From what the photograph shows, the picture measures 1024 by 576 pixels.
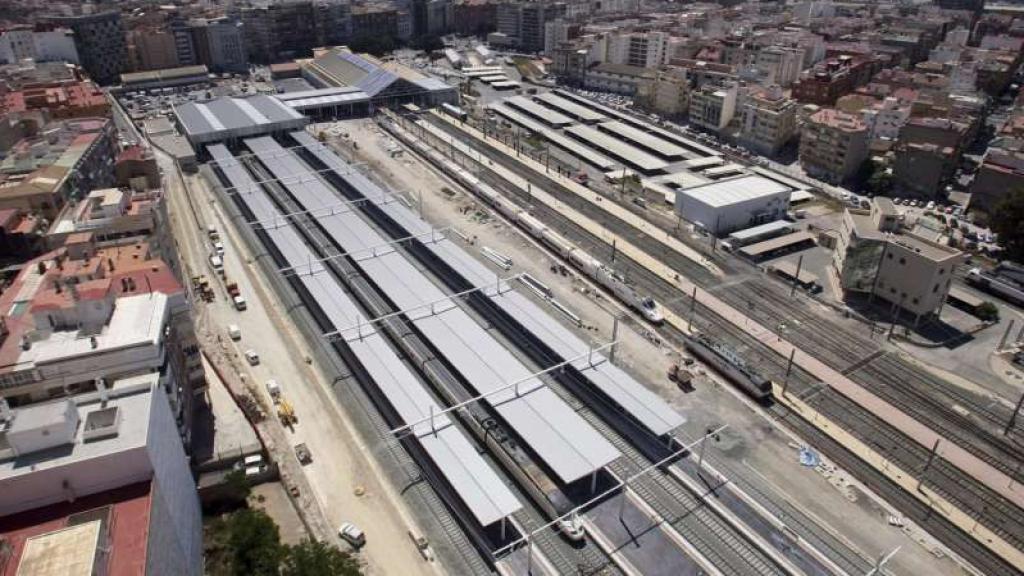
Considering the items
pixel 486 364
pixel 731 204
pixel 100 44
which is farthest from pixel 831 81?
pixel 100 44

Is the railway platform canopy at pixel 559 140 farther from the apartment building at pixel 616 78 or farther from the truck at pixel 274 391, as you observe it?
the truck at pixel 274 391

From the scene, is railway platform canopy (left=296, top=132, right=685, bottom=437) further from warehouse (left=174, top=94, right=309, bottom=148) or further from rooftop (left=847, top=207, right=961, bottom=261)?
warehouse (left=174, top=94, right=309, bottom=148)

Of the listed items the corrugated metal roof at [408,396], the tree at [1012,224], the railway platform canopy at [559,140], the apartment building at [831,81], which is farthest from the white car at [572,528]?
the apartment building at [831,81]

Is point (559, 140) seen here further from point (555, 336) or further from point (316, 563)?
point (316, 563)

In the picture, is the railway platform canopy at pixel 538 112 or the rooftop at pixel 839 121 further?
the railway platform canopy at pixel 538 112

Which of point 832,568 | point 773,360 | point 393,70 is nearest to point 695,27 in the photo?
point 393,70

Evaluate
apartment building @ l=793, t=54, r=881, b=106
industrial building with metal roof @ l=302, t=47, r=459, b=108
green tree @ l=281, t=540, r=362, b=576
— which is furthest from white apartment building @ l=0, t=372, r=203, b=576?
apartment building @ l=793, t=54, r=881, b=106
